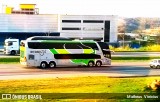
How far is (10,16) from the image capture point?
16.1ft

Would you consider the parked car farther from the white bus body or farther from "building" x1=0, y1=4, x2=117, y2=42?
the white bus body

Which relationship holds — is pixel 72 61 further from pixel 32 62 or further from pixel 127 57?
pixel 127 57

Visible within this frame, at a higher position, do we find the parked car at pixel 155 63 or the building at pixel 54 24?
the building at pixel 54 24

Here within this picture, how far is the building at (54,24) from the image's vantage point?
479cm

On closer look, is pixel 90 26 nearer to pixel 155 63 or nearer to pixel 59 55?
pixel 155 63

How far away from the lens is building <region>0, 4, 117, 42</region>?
479 cm

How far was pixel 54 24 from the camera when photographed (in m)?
4.96

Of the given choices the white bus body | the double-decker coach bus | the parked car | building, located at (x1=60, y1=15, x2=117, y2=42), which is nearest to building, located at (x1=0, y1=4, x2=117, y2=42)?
building, located at (x1=60, y1=15, x2=117, y2=42)

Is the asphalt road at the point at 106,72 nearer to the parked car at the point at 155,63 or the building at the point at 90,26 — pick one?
the parked car at the point at 155,63

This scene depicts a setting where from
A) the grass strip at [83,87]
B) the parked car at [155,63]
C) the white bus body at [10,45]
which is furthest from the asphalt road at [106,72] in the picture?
the grass strip at [83,87]

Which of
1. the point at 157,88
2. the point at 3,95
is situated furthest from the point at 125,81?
the point at 3,95

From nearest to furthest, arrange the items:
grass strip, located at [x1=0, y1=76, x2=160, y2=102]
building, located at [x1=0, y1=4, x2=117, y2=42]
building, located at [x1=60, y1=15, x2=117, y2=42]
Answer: grass strip, located at [x1=0, y1=76, x2=160, y2=102] → building, located at [x1=0, y1=4, x2=117, y2=42] → building, located at [x1=60, y1=15, x2=117, y2=42]

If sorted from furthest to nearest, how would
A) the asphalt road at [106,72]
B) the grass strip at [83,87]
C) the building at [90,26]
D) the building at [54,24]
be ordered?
the asphalt road at [106,72]
the building at [90,26]
the building at [54,24]
the grass strip at [83,87]

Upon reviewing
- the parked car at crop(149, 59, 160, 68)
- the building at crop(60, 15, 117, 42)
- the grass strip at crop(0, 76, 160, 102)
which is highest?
the building at crop(60, 15, 117, 42)
